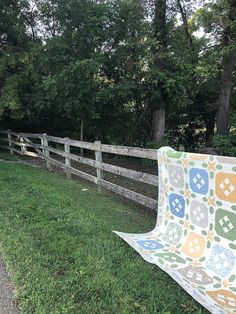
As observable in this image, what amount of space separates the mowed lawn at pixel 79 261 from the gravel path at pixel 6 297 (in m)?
0.06

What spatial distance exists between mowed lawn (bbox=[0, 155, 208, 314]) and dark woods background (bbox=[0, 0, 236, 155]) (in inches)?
268

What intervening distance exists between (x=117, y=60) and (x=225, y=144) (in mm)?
4746

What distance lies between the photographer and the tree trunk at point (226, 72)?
1154 cm

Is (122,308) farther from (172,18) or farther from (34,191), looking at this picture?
(172,18)

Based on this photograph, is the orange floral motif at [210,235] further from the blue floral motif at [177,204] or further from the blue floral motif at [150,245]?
the blue floral motif at [150,245]

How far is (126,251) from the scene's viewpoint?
4180 millimetres

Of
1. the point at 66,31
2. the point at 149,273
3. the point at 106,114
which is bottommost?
the point at 149,273

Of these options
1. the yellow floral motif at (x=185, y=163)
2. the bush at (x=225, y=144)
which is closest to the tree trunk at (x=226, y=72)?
the bush at (x=225, y=144)

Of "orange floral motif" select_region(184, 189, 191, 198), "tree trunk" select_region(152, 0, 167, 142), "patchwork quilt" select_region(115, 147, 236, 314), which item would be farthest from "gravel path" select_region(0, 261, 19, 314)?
"tree trunk" select_region(152, 0, 167, 142)

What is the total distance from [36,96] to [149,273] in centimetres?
1107

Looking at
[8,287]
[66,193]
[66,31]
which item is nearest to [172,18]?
[66,31]

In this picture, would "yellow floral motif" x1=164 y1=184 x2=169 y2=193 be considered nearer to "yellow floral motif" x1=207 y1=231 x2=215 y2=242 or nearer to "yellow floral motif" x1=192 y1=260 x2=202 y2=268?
"yellow floral motif" x1=207 y1=231 x2=215 y2=242

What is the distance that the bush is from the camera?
11.7 metres

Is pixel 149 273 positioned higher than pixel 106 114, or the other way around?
pixel 106 114
